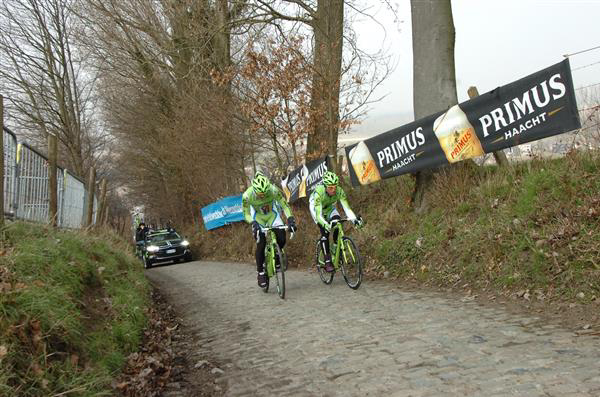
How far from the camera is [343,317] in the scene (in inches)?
241

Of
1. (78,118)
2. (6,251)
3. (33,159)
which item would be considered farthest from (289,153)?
(78,118)

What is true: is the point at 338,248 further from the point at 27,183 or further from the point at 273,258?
the point at 27,183

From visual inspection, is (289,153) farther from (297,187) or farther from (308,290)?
(308,290)

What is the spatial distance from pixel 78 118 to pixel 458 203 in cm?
3296

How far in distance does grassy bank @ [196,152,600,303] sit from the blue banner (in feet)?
30.4

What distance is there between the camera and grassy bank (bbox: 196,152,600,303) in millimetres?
5867

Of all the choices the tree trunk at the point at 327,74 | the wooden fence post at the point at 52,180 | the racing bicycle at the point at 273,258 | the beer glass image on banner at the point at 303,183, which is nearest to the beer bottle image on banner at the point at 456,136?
the racing bicycle at the point at 273,258

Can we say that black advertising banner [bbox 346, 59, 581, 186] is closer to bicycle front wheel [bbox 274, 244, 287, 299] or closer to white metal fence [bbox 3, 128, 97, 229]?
bicycle front wheel [bbox 274, 244, 287, 299]

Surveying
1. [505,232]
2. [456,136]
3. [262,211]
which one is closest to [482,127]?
[456,136]

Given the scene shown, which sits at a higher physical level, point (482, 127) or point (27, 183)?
point (482, 127)

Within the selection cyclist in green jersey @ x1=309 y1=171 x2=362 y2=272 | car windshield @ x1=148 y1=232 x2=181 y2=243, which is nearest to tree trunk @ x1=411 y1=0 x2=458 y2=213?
cyclist in green jersey @ x1=309 y1=171 x2=362 y2=272

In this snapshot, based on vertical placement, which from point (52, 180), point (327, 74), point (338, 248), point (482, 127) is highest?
point (327, 74)

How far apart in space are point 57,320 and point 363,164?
8111mm

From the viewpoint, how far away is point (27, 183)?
27.9 ft
